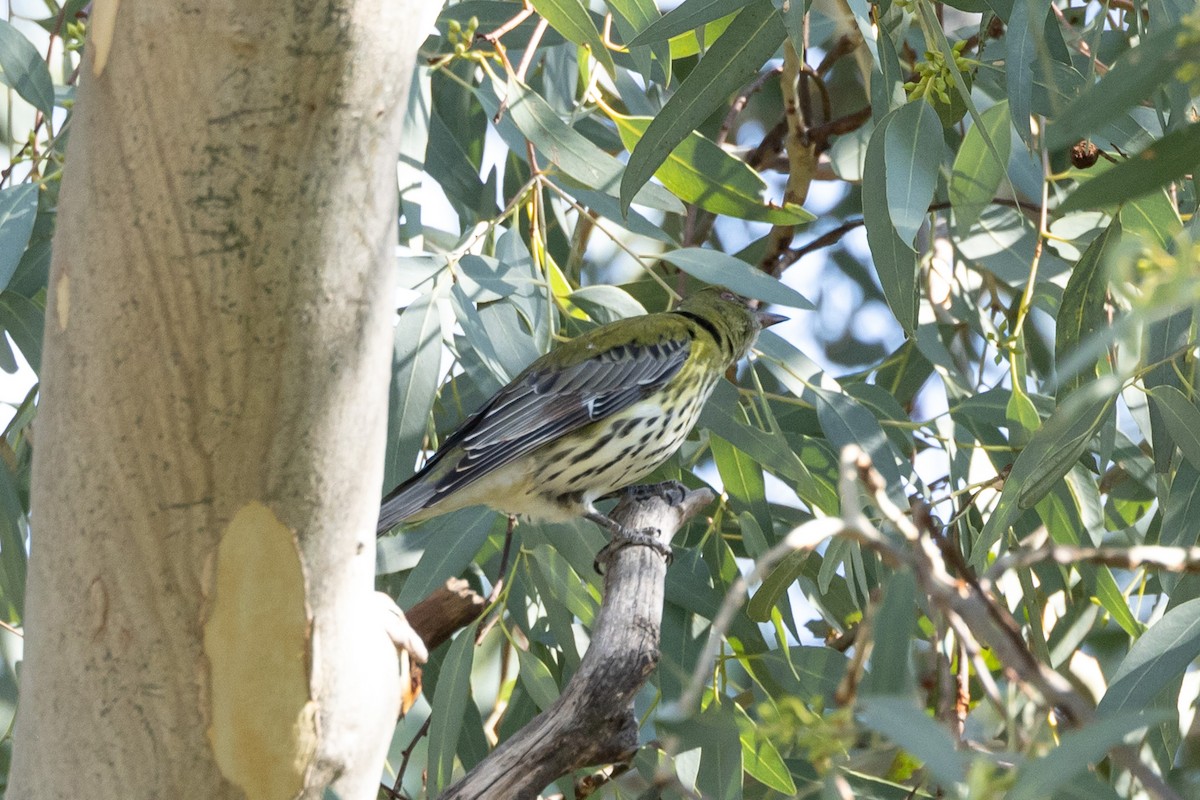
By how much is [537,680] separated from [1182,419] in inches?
42.8

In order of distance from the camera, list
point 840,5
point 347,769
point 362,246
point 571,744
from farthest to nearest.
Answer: point 840,5, point 571,744, point 347,769, point 362,246

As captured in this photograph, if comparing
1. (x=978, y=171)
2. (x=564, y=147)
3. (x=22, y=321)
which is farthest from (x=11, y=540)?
(x=978, y=171)

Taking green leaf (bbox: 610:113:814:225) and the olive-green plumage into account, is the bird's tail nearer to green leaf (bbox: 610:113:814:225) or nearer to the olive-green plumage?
the olive-green plumage

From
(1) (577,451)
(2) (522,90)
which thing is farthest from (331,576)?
(1) (577,451)

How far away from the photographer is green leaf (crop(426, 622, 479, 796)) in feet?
6.87

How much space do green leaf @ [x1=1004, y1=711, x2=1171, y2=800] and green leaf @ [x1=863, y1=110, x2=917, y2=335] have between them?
1.16 m

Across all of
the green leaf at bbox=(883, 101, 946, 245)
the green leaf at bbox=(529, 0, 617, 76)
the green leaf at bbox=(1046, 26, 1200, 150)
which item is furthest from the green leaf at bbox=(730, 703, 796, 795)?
the green leaf at bbox=(1046, 26, 1200, 150)

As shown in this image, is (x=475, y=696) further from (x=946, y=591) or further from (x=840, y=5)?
(x=946, y=591)

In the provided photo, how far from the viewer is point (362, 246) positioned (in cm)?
116

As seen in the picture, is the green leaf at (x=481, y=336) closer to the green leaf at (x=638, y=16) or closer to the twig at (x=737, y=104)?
the green leaf at (x=638, y=16)

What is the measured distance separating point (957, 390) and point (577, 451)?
735 millimetres

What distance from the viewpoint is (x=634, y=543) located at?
89.6 inches

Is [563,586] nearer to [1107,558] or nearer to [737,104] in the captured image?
[737,104]

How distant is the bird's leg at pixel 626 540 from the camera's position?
226 centimetres
